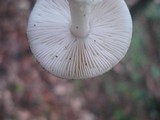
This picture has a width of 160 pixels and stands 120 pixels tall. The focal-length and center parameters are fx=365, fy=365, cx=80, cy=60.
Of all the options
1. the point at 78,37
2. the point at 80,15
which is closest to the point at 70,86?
the point at 78,37

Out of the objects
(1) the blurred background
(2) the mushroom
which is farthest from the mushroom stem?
(1) the blurred background

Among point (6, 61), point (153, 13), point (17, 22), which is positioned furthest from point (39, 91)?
point (153, 13)

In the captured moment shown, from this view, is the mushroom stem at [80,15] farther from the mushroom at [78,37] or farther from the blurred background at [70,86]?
the blurred background at [70,86]

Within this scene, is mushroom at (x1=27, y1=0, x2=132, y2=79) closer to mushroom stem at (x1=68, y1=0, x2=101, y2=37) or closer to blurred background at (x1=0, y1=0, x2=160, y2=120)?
mushroom stem at (x1=68, y1=0, x2=101, y2=37)

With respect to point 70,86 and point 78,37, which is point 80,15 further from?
point 70,86

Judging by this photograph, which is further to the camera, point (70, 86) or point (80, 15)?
point (70, 86)

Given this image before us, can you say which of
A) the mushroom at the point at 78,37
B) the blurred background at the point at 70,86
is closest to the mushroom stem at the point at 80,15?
the mushroom at the point at 78,37

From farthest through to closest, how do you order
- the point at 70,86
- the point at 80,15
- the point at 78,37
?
1. the point at 70,86
2. the point at 78,37
3. the point at 80,15
